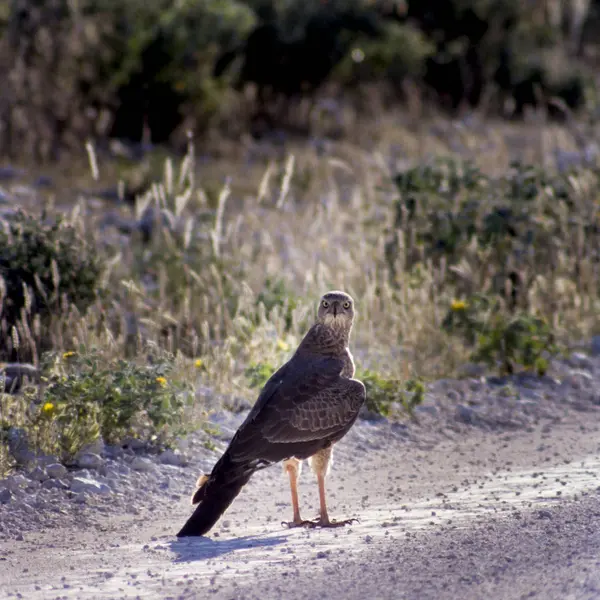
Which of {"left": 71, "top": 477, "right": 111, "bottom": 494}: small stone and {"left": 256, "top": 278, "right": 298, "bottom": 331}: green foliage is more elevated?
{"left": 256, "top": 278, "right": 298, "bottom": 331}: green foliage

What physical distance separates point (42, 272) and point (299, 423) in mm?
3997

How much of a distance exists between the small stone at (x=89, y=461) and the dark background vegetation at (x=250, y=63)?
9.30 m

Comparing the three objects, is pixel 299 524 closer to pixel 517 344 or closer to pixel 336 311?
pixel 336 311

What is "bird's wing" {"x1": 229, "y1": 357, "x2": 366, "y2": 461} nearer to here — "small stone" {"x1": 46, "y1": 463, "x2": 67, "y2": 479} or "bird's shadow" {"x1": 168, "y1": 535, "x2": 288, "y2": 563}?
"bird's shadow" {"x1": 168, "y1": 535, "x2": 288, "y2": 563}

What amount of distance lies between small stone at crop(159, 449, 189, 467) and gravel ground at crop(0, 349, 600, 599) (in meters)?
0.01

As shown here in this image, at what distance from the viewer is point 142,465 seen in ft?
26.3

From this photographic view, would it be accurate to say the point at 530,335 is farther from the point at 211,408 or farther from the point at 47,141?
the point at 47,141

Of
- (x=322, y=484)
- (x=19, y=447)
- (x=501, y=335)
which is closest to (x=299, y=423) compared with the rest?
(x=322, y=484)

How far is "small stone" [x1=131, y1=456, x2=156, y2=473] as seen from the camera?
802 centimetres

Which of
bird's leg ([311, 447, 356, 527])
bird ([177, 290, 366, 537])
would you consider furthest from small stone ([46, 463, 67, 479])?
bird's leg ([311, 447, 356, 527])

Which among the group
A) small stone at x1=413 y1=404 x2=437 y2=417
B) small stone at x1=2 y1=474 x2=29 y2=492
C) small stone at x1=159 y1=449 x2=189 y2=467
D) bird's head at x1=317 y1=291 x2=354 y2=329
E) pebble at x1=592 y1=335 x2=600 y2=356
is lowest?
pebble at x1=592 y1=335 x2=600 y2=356

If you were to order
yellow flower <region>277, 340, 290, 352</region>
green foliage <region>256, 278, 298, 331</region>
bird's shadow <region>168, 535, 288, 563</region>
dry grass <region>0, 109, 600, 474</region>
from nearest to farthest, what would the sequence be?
→ bird's shadow <region>168, 535, 288, 563</region> < yellow flower <region>277, 340, 290, 352</region> < dry grass <region>0, 109, 600, 474</region> < green foliage <region>256, 278, 298, 331</region>

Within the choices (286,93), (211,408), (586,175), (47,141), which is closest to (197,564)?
(211,408)

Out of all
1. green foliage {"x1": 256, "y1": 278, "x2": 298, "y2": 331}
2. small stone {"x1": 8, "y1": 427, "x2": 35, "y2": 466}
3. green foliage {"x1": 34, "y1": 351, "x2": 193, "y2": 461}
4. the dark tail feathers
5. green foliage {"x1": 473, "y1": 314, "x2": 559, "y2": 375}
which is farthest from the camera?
green foliage {"x1": 256, "y1": 278, "x2": 298, "y2": 331}
